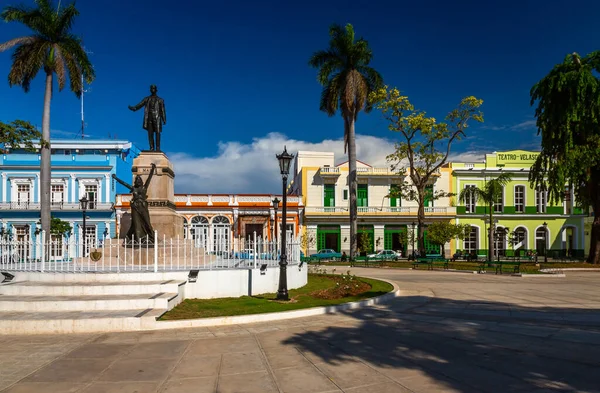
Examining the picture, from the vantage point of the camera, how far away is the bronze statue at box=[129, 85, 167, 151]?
15414mm

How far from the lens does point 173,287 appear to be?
420 inches

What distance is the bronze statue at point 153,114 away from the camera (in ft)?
50.6

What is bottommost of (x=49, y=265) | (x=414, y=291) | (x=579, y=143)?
(x=414, y=291)

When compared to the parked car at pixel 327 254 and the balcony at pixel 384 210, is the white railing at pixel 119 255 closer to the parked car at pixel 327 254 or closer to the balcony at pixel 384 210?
the parked car at pixel 327 254

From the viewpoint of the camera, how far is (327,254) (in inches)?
1540

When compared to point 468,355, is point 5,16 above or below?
above

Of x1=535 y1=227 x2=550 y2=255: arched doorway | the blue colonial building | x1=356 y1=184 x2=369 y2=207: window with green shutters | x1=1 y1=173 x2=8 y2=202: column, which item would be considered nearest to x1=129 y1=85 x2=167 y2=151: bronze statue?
the blue colonial building

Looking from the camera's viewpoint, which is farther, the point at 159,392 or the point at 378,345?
the point at 378,345

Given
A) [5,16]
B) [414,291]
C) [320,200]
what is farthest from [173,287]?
[320,200]

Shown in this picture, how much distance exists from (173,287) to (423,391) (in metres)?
7.26

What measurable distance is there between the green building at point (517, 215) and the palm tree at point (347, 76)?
1634 centimetres

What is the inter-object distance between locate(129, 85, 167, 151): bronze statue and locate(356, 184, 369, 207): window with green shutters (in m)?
29.7

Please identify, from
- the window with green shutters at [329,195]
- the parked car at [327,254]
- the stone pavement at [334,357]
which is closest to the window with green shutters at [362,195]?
the window with green shutters at [329,195]

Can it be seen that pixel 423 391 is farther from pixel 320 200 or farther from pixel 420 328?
pixel 320 200
